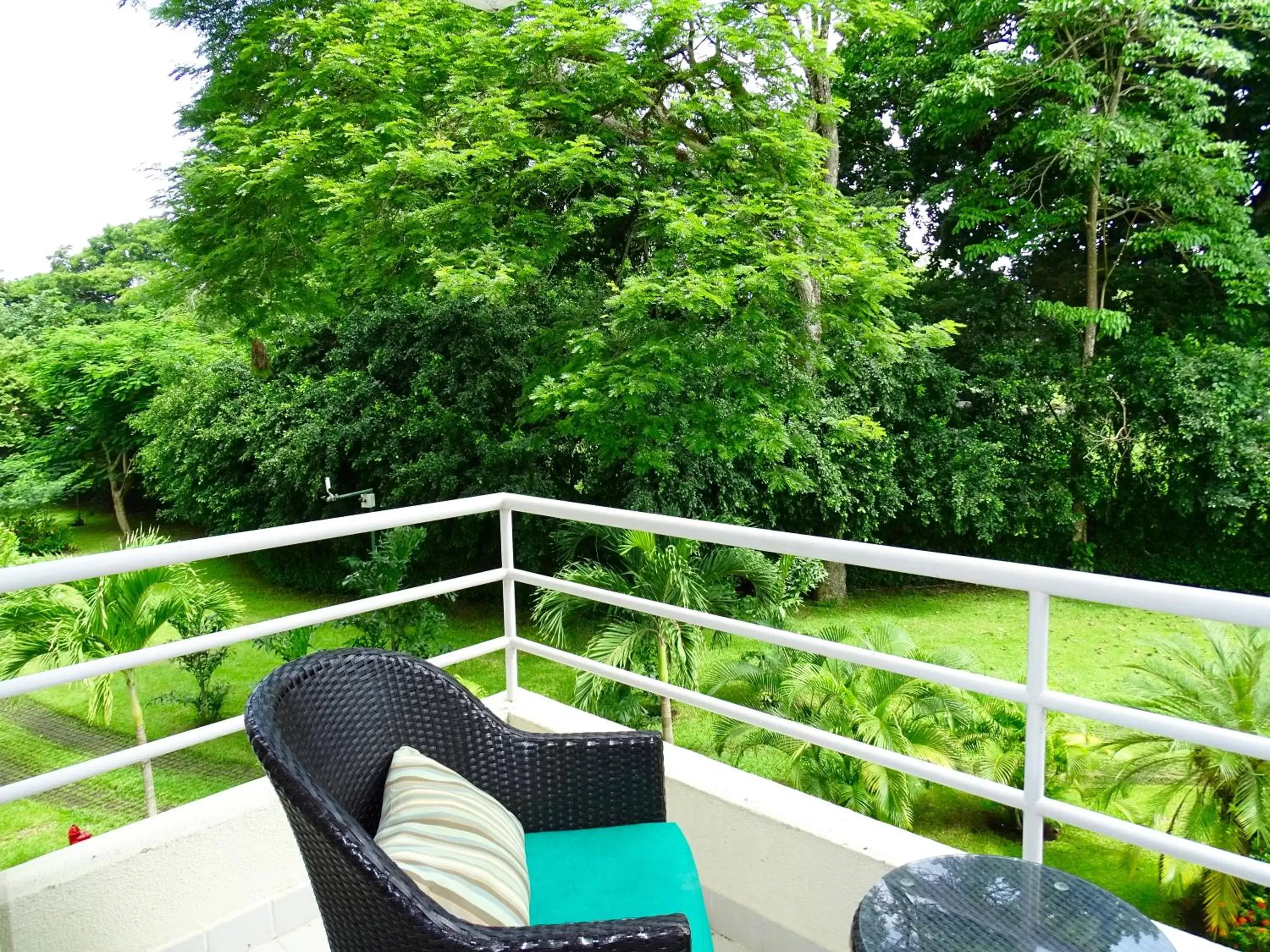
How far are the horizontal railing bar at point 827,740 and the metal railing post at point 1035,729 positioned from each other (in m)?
0.02

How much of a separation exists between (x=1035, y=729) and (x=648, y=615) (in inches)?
167

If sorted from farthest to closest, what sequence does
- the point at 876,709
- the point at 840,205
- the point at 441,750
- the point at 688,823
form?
1. the point at 840,205
2. the point at 876,709
3. the point at 688,823
4. the point at 441,750

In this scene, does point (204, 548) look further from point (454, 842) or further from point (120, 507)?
point (120, 507)

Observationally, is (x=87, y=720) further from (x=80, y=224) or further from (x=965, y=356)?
(x=965, y=356)

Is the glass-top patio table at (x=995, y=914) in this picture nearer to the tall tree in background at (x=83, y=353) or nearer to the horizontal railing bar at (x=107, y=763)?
the horizontal railing bar at (x=107, y=763)

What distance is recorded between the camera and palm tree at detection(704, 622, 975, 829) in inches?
177

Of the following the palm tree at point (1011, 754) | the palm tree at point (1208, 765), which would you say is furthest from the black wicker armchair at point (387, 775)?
the palm tree at point (1011, 754)

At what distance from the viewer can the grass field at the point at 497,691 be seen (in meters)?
5.27

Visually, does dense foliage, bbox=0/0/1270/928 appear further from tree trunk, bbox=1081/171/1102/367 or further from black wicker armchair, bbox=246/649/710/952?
black wicker armchair, bbox=246/649/710/952

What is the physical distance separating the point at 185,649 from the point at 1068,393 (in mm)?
9394

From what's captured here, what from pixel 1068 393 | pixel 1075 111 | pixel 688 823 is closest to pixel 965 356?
pixel 1068 393

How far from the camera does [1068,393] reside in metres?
9.30

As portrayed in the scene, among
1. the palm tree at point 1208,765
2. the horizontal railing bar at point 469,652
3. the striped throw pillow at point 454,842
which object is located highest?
the striped throw pillow at point 454,842

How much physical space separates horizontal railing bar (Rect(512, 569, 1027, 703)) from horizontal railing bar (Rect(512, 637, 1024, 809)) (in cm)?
13
